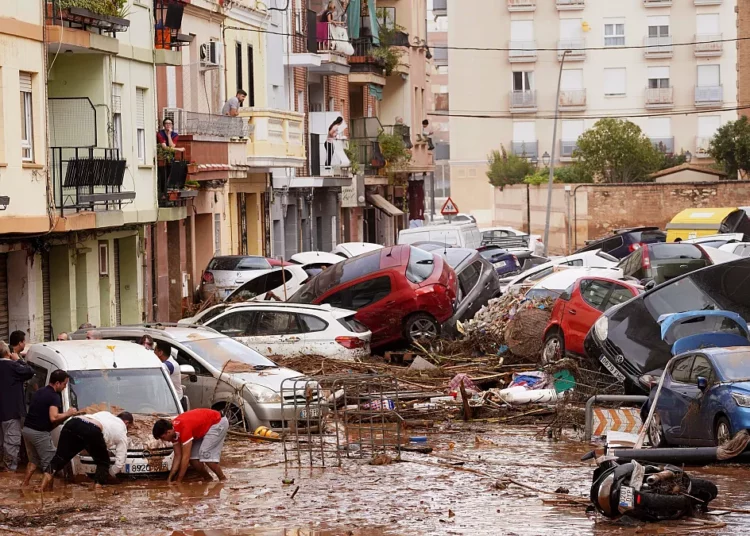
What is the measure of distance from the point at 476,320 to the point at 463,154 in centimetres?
6887

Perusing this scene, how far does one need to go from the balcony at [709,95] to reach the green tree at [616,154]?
11848 mm

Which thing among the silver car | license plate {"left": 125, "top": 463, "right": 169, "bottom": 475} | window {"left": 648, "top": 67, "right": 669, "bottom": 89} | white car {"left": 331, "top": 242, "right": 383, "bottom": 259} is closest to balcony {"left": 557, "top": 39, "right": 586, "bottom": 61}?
window {"left": 648, "top": 67, "right": 669, "bottom": 89}

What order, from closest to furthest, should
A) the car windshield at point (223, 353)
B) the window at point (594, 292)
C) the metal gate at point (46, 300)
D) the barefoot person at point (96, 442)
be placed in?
the barefoot person at point (96, 442) < the car windshield at point (223, 353) < the window at point (594, 292) < the metal gate at point (46, 300)

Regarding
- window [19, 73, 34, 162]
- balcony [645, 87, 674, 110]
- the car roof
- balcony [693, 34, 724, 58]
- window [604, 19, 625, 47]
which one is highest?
window [604, 19, 625, 47]

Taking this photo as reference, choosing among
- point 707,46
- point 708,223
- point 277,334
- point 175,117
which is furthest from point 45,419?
point 707,46

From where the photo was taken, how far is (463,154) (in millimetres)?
95312

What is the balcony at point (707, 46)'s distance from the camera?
295 feet

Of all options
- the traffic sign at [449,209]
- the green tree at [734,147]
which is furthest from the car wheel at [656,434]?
the green tree at [734,147]

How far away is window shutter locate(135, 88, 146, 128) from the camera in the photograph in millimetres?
30781

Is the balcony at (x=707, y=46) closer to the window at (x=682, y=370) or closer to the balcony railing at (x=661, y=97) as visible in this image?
the balcony railing at (x=661, y=97)

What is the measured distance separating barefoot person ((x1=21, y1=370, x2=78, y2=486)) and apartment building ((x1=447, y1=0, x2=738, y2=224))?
248 feet

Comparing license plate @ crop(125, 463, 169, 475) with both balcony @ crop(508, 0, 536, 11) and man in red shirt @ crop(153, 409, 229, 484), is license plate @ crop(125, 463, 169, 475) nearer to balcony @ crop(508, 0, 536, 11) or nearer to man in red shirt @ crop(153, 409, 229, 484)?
man in red shirt @ crop(153, 409, 229, 484)

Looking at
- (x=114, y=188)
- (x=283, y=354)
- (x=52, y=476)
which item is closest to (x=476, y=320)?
(x=283, y=354)

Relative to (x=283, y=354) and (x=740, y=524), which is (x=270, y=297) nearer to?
(x=283, y=354)
